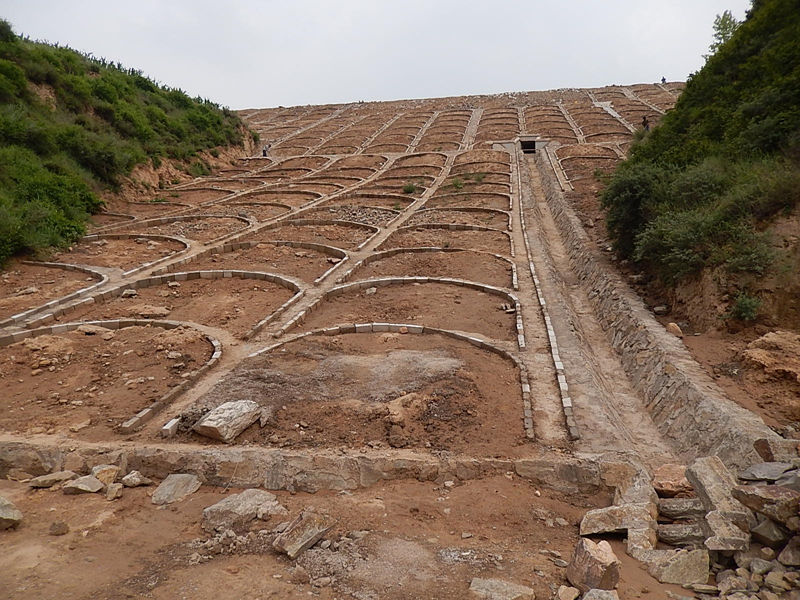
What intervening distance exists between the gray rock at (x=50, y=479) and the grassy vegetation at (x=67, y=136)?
10.4 meters

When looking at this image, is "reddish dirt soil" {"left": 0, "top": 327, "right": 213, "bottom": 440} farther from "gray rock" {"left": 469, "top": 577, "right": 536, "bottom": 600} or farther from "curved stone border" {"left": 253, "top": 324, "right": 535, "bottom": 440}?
"gray rock" {"left": 469, "top": 577, "right": 536, "bottom": 600}

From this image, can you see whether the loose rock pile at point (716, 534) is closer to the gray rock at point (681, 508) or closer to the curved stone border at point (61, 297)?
the gray rock at point (681, 508)

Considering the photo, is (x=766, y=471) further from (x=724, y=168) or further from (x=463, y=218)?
(x=463, y=218)

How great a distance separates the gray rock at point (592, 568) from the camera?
355 cm

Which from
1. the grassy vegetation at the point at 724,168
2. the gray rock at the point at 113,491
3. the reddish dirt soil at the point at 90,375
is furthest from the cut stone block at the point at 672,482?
the reddish dirt soil at the point at 90,375

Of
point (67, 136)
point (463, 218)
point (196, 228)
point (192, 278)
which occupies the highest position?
point (67, 136)

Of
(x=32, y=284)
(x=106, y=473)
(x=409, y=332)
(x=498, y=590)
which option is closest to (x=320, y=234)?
(x=32, y=284)

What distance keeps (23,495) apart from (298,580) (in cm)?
350

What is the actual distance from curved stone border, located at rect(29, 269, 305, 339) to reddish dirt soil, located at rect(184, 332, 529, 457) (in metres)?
2.44

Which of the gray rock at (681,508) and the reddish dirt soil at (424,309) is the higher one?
the reddish dirt soil at (424,309)

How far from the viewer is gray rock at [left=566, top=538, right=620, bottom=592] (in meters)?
3.55

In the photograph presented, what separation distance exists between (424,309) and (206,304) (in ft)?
16.3

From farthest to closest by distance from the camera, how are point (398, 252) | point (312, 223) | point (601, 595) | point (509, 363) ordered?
point (312, 223)
point (398, 252)
point (509, 363)
point (601, 595)

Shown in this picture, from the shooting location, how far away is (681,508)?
4.73 metres
